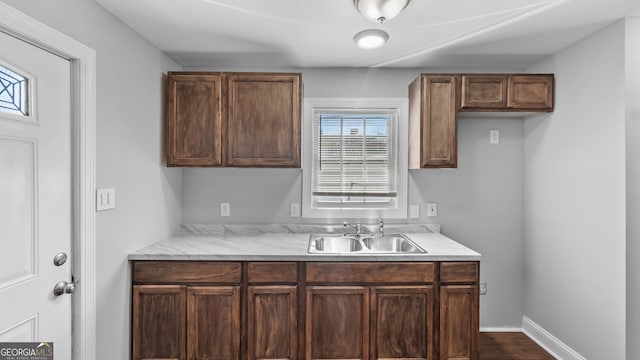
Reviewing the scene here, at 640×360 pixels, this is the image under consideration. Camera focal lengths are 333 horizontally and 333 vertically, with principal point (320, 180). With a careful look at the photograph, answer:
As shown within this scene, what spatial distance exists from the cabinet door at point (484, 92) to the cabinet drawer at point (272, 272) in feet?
5.97

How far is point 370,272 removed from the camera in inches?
88.0

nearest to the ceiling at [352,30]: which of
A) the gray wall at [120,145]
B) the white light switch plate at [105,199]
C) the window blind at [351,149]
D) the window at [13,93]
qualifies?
the gray wall at [120,145]

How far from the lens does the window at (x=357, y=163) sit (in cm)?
302

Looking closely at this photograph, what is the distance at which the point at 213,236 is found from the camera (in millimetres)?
2875

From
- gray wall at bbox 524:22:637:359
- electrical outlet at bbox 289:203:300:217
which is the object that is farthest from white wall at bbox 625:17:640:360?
electrical outlet at bbox 289:203:300:217

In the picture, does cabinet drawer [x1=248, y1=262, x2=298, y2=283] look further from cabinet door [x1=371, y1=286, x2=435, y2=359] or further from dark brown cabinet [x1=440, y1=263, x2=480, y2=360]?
dark brown cabinet [x1=440, y1=263, x2=480, y2=360]

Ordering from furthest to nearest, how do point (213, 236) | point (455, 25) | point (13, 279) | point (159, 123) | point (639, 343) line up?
point (213, 236) < point (159, 123) < point (455, 25) < point (639, 343) < point (13, 279)

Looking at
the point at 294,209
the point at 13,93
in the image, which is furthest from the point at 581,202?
the point at 13,93

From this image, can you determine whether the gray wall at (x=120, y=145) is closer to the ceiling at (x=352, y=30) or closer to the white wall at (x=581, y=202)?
the ceiling at (x=352, y=30)

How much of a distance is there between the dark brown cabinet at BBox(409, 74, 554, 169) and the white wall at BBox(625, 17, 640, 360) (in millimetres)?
626

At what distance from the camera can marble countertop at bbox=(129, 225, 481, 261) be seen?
7.29 feet

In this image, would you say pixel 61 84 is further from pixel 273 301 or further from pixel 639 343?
pixel 639 343

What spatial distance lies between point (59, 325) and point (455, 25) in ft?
9.26

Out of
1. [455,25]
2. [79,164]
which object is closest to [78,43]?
[79,164]
